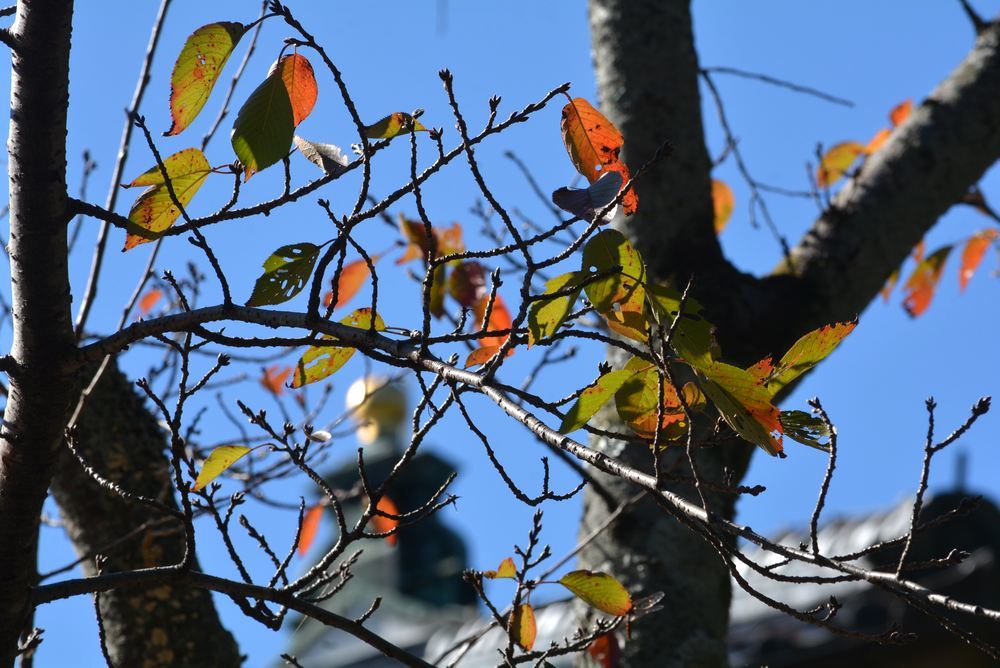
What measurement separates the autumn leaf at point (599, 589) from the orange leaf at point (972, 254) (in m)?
2.25

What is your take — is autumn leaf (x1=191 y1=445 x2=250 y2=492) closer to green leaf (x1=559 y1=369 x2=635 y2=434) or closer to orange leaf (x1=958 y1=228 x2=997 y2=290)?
green leaf (x1=559 y1=369 x2=635 y2=434)

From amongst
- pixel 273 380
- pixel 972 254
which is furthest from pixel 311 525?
pixel 972 254

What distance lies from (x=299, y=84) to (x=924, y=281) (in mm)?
2337

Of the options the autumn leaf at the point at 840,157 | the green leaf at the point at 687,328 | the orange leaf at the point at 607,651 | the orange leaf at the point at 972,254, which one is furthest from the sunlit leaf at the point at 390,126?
the orange leaf at the point at 972,254

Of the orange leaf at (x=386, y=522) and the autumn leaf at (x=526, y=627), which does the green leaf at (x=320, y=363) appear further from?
the autumn leaf at (x=526, y=627)

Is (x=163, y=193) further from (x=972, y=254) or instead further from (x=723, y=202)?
(x=972, y=254)

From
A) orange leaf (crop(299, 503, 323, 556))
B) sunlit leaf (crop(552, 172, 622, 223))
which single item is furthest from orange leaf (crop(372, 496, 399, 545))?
sunlit leaf (crop(552, 172, 622, 223))

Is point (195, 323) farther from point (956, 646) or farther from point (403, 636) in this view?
point (403, 636)

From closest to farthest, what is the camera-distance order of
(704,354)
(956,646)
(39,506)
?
(704,354) < (39,506) < (956,646)

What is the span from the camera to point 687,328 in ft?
4.13

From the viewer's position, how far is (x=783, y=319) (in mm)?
2443

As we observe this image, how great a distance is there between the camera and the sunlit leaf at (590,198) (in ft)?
4.14

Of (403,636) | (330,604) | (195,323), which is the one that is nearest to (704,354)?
(195,323)

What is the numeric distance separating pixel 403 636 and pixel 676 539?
7011 millimetres
